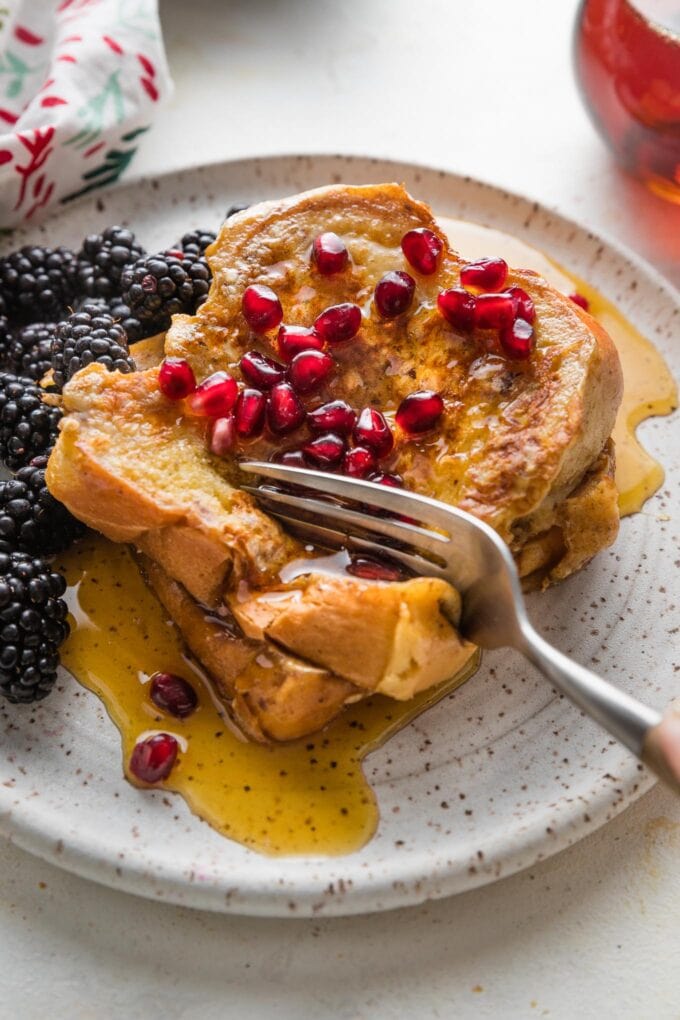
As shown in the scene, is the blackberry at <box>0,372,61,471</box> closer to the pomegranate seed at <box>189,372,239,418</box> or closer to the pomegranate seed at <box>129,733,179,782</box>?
the pomegranate seed at <box>189,372,239,418</box>

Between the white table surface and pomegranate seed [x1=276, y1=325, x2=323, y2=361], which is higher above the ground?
pomegranate seed [x1=276, y1=325, x2=323, y2=361]

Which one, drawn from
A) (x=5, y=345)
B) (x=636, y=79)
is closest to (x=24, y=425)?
(x=5, y=345)

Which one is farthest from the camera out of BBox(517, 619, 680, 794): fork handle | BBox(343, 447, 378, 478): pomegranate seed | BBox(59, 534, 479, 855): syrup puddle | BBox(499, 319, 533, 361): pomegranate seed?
BBox(499, 319, 533, 361): pomegranate seed

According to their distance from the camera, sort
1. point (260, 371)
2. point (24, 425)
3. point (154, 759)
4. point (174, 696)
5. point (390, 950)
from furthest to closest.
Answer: point (24, 425)
point (260, 371)
point (174, 696)
point (154, 759)
point (390, 950)

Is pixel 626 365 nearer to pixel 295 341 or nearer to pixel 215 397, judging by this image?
pixel 295 341

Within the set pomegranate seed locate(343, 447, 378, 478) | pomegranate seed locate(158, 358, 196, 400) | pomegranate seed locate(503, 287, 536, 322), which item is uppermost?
pomegranate seed locate(503, 287, 536, 322)

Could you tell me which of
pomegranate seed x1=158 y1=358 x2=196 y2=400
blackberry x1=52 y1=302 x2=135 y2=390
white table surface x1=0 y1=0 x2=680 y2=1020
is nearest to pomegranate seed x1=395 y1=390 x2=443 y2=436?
pomegranate seed x1=158 y1=358 x2=196 y2=400
